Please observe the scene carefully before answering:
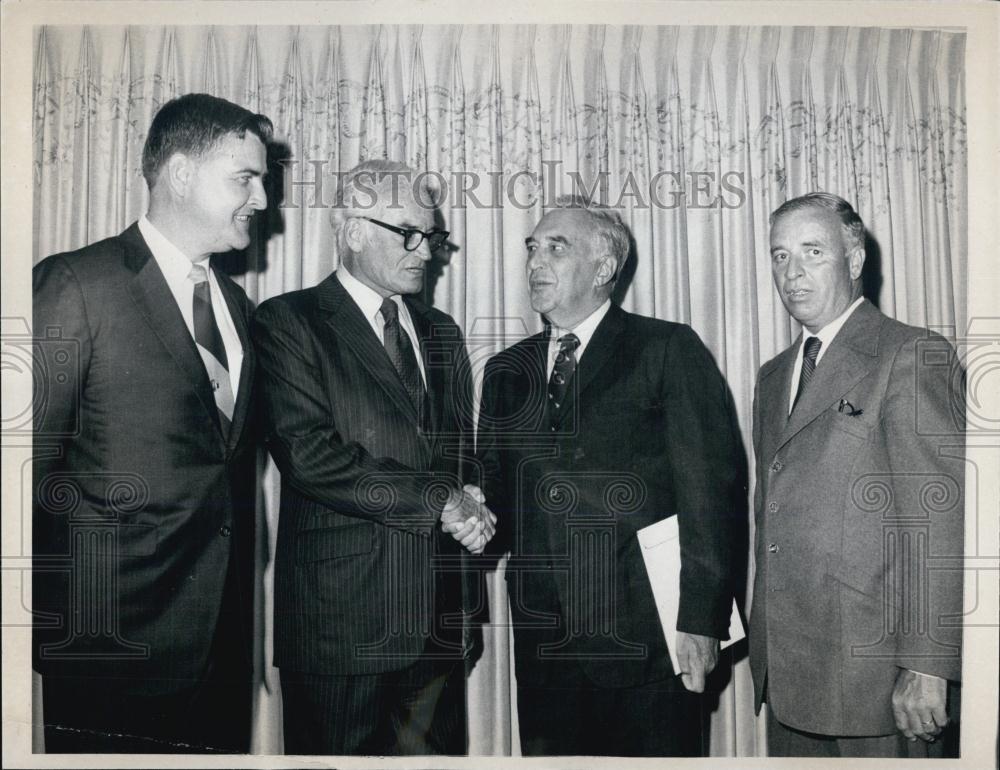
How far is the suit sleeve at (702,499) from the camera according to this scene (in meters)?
2.36

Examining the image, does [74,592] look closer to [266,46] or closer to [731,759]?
[266,46]

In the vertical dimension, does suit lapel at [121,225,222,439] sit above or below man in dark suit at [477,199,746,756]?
above

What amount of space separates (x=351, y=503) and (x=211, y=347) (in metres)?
0.54

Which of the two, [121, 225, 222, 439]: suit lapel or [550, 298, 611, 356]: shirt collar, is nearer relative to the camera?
[121, 225, 222, 439]: suit lapel

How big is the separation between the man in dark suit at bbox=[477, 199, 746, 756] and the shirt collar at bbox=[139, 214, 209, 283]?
33.0 inches

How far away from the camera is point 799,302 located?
7.98 ft

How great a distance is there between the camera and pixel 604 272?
244 cm

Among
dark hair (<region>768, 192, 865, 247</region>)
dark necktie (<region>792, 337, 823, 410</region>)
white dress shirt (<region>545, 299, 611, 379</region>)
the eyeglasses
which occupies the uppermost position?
dark hair (<region>768, 192, 865, 247</region>)

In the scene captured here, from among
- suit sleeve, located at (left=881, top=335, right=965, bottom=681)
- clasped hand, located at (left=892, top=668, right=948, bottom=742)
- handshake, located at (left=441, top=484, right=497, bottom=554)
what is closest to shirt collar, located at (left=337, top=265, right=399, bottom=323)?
handshake, located at (left=441, top=484, right=497, bottom=554)

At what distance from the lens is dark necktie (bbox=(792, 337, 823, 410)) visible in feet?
7.86

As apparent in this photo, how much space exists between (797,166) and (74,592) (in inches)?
88.1

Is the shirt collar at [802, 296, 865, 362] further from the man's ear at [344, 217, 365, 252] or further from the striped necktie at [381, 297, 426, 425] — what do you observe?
the man's ear at [344, 217, 365, 252]

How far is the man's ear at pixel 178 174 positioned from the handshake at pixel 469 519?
106cm

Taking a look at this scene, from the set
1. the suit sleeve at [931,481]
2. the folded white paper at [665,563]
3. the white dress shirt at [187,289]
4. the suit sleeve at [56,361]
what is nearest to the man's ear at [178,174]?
the white dress shirt at [187,289]
